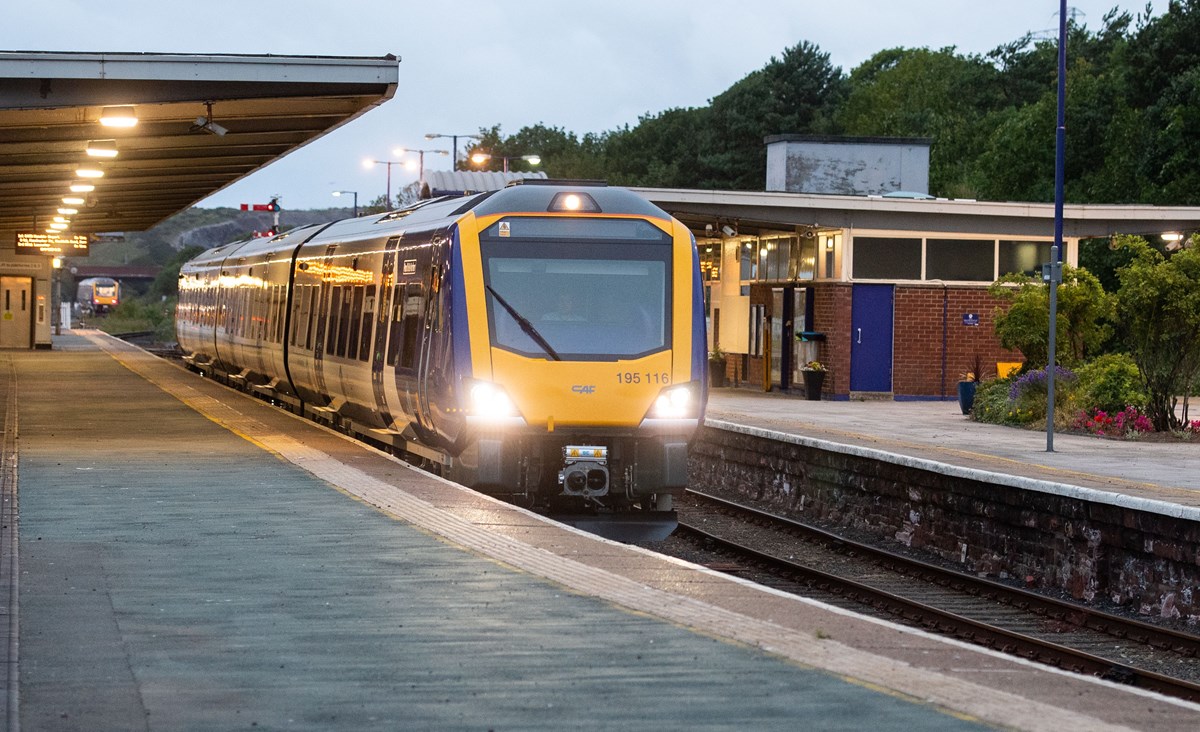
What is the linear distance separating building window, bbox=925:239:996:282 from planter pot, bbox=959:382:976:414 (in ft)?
15.1

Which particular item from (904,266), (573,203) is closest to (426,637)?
(573,203)

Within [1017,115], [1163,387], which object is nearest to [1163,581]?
[1163,387]

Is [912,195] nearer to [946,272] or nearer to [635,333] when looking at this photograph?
[946,272]

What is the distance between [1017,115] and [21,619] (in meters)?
73.2

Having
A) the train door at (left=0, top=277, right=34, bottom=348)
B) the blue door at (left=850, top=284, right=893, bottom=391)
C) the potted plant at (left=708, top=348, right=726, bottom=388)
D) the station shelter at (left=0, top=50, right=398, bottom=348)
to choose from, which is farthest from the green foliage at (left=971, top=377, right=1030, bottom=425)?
the train door at (left=0, top=277, right=34, bottom=348)

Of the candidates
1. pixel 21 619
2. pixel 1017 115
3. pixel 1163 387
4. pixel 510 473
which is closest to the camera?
pixel 21 619

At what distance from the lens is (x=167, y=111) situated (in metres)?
20.6

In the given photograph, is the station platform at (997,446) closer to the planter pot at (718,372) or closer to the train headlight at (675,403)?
the train headlight at (675,403)

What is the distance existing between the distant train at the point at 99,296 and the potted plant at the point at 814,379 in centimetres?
11791

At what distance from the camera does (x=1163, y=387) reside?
77.6 feet

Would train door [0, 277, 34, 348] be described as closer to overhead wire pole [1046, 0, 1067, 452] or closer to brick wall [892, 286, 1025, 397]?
brick wall [892, 286, 1025, 397]

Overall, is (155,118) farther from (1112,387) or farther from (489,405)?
(1112,387)

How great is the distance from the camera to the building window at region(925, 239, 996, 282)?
3222 centimetres

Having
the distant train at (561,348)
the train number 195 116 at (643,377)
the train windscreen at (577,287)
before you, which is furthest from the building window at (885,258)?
the train number 195 116 at (643,377)
